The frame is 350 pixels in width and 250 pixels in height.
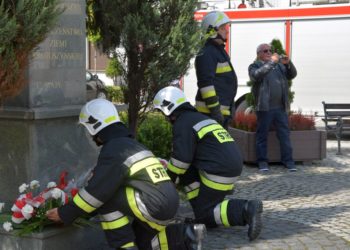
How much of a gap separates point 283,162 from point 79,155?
4.32 m

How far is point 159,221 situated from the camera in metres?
4.66

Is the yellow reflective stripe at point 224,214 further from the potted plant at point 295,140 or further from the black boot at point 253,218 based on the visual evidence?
the potted plant at point 295,140

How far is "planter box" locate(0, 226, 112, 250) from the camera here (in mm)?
4785

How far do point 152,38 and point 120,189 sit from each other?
113 inches

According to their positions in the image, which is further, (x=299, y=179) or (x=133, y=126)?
(x=299, y=179)

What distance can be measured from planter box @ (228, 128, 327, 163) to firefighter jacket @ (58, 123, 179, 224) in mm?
5134

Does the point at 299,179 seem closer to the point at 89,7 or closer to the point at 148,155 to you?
the point at 89,7

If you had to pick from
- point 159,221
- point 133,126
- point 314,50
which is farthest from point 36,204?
point 314,50

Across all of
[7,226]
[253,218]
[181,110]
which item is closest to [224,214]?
[253,218]

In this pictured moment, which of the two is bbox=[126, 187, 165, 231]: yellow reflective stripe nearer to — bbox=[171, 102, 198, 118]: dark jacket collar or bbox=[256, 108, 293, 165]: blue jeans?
bbox=[171, 102, 198, 118]: dark jacket collar

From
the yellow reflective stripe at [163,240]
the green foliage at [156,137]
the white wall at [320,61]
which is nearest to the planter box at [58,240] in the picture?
the yellow reflective stripe at [163,240]

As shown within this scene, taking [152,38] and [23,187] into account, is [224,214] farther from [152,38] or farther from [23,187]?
[152,38]

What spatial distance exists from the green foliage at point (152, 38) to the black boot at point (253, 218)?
2191 mm

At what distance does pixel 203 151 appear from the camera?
570 cm
